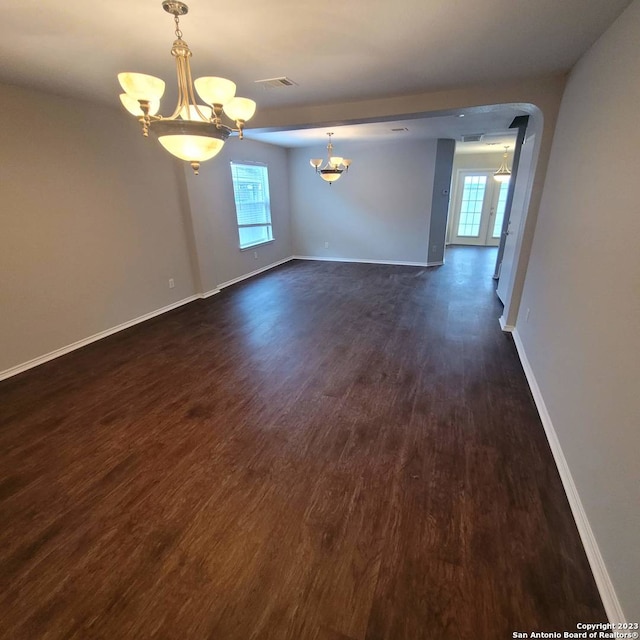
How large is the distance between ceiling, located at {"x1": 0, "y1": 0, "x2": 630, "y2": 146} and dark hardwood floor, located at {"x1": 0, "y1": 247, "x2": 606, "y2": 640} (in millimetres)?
2438

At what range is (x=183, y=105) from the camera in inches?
69.1

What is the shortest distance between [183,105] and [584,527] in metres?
2.88

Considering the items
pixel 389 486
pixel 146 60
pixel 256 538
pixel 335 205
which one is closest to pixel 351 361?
pixel 389 486

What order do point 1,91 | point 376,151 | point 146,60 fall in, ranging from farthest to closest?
point 376,151 → point 1,91 → point 146,60

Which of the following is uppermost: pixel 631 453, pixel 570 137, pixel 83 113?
pixel 83 113

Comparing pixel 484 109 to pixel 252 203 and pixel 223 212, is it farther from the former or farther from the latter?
pixel 252 203

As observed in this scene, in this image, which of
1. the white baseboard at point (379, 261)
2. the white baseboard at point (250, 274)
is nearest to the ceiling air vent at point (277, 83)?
the white baseboard at point (250, 274)

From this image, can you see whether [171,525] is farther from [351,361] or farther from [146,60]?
[146,60]

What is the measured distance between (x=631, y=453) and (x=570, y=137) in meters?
2.34

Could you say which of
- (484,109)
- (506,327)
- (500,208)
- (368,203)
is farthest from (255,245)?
(500,208)

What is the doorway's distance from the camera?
358 inches

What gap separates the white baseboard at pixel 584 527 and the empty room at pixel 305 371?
0.05 ft

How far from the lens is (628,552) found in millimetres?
1180

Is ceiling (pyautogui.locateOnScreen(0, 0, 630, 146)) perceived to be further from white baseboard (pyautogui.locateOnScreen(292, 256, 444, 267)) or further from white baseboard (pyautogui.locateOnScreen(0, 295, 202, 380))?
white baseboard (pyautogui.locateOnScreen(292, 256, 444, 267))
